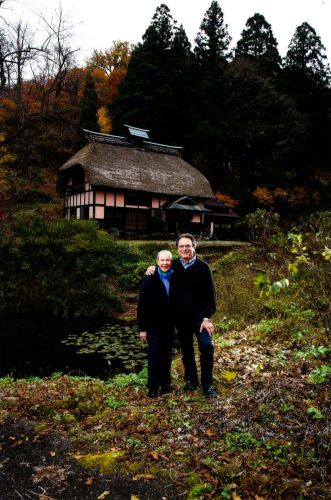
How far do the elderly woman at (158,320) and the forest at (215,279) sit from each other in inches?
12.4

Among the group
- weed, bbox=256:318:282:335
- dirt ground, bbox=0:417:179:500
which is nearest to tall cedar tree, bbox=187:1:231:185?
weed, bbox=256:318:282:335

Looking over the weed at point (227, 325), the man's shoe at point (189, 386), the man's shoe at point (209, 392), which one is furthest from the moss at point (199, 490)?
the weed at point (227, 325)

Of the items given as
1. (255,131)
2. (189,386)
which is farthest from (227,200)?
(189,386)

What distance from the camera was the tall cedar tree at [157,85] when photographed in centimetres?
3362

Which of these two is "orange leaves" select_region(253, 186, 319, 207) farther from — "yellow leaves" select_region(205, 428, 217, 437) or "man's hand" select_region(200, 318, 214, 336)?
"yellow leaves" select_region(205, 428, 217, 437)

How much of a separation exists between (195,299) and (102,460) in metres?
2.04

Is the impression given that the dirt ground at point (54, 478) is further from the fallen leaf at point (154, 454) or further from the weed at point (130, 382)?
the weed at point (130, 382)

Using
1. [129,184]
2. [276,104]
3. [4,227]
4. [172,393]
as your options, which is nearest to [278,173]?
[276,104]

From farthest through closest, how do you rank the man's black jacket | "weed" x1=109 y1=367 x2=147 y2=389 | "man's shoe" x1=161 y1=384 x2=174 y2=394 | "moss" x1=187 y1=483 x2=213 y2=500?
"weed" x1=109 y1=367 x2=147 y2=389
"man's shoe" x1=161 y1=384 x2=174 y2=394
the man's black jacket
"moss" x1=187 y1=483 x2=213 y2=500

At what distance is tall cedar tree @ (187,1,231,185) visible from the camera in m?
32.8

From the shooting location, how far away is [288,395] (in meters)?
3.87

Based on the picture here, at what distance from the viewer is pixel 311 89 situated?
34.6 metres

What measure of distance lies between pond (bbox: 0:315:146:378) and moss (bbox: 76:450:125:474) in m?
4.08

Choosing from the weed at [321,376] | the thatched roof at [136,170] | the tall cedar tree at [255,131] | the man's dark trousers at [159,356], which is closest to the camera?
the weed at [321,376]
